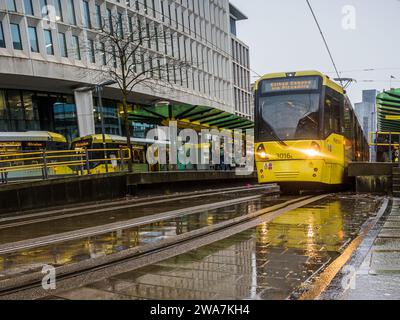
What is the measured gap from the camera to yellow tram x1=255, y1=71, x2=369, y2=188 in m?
12.4

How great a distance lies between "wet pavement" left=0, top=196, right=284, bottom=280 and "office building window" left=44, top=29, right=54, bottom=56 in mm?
29135

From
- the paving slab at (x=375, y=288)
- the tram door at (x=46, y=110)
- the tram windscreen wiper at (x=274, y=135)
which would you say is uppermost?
the tram door at (x=46, y=110)

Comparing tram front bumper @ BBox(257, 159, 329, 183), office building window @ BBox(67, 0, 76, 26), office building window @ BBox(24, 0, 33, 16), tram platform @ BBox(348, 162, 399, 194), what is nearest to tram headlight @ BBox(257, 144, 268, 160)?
tram front bumper @ BBox(257, 159, 329, 183)

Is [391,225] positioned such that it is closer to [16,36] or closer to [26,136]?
[26,136]

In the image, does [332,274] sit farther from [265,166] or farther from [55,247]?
[265,166]

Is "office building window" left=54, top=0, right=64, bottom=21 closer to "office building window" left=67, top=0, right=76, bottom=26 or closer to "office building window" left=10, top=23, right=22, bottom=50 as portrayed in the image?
"office building window" left=67, top=0, right=76, bottom=26

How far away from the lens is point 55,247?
19.6 feet

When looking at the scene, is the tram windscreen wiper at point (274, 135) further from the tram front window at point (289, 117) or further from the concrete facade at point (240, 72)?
the concrete facade at point (240, 72)

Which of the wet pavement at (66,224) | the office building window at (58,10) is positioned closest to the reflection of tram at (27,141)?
the office building window at (58,10)

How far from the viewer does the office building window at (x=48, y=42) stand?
108 ft

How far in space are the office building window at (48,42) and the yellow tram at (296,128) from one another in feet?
82.6
